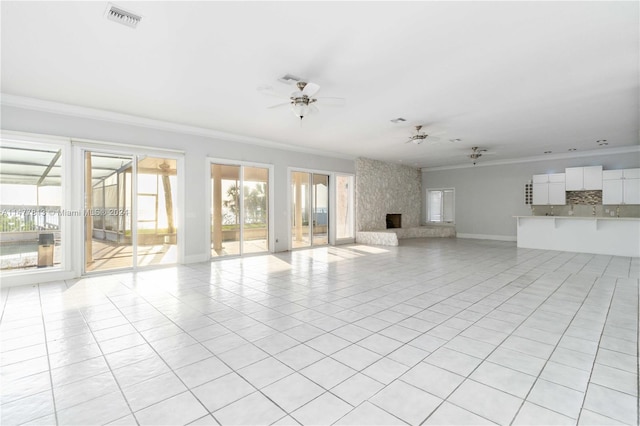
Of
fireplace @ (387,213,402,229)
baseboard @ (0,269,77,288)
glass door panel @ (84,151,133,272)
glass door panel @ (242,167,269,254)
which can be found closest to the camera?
baseboard @ (0,269,77,288)

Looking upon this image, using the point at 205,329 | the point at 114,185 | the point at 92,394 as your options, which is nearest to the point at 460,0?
the point at 205,329

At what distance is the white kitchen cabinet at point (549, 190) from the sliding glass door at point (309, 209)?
6718 mm

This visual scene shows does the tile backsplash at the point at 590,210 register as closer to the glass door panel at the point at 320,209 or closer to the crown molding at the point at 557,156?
the crown molding at the point at 557,156

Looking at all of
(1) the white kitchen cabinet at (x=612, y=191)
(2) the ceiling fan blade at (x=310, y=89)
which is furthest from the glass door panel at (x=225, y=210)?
(1) the white kitchen cabinet at (x=612, y=191)

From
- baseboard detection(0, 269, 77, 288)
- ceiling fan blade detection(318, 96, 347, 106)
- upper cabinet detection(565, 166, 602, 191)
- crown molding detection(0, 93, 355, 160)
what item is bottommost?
baseboard detection(0, 269, 77, 288)

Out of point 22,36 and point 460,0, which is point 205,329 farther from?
point 460,0

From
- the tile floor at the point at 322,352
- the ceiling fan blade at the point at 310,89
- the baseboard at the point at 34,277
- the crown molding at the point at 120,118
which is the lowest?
the tile floor at the point at 322,352

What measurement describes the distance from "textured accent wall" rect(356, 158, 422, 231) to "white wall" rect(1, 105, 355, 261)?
1578 mm

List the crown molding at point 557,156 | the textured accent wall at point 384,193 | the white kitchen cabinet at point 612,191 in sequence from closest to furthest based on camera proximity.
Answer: the white kitchen cabinet at point 612,191 → the crown molding at point 557,156 → the textured accent wall at point 384,193

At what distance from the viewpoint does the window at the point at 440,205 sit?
12758 millimetres

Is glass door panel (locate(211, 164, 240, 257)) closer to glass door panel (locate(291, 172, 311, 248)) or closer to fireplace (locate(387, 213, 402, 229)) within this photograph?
glass door panel (locate(291, 172, 311, 248))

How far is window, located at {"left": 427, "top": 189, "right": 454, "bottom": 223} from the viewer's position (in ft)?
41.9

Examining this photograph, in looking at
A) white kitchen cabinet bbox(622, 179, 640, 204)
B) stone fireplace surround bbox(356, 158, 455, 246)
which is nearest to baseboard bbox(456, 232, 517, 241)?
stone fireplace surround bbox(356, 158, 455, 246)

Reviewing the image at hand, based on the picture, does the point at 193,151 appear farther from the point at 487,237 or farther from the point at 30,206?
the point at 487,237
